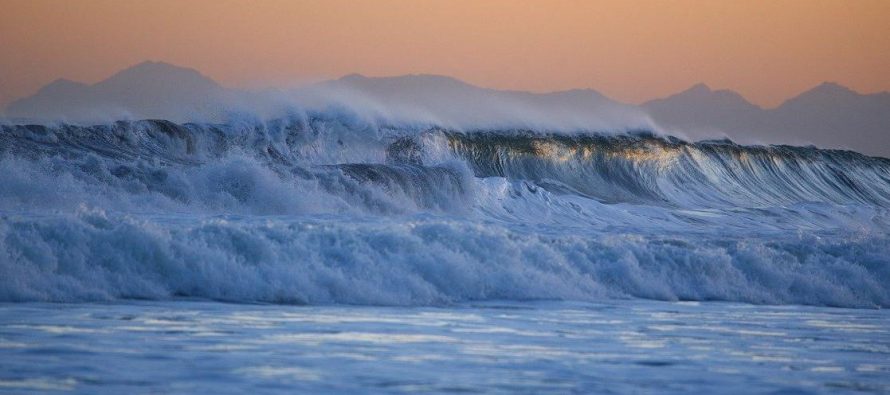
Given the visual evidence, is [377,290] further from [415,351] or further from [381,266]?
[415,351]

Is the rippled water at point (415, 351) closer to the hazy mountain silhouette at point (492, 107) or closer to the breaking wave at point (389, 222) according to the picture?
the breaking wave at point (389, 222)

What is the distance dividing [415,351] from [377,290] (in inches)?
119

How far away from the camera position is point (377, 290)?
9.80 metres

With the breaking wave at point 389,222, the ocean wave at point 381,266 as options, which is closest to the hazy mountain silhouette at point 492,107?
the breaking wave at point 389,222

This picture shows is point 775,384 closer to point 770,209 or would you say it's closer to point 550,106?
point 770,209

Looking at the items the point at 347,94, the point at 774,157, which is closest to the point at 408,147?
the point at 347,94

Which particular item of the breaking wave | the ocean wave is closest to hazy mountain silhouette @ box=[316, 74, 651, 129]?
the breaking wave

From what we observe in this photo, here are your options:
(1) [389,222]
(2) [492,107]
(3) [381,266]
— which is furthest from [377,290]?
(2) [492,107]

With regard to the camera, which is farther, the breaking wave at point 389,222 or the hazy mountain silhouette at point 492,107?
the hazy mountain silhouette at point 492,107

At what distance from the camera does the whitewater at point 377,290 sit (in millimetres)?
6211

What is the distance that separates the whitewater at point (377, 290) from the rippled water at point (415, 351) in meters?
0.03

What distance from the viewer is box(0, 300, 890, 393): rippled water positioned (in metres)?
5.73

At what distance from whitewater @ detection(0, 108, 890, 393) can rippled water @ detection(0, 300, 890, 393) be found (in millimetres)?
27

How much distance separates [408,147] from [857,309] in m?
16.5
